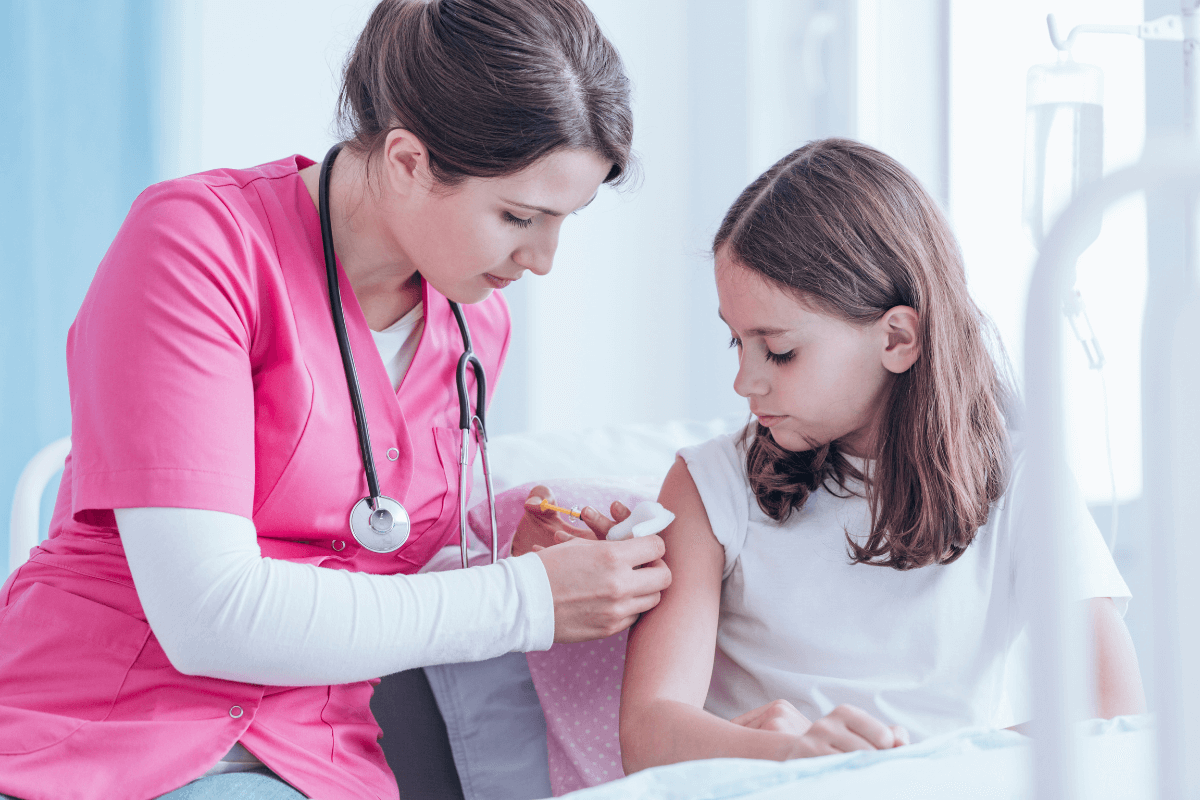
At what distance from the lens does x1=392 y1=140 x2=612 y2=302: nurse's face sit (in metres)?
1.06

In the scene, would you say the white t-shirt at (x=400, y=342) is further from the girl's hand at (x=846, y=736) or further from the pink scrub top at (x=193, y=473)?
the girl's hand at (x=846, y=736)

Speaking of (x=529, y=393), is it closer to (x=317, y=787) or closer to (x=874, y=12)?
(x=874, y=12)

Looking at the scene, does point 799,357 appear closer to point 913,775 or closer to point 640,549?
point 640,549

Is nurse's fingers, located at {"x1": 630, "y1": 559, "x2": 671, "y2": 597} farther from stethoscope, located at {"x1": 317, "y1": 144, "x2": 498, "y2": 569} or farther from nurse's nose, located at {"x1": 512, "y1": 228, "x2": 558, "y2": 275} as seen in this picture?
nurse's nose, located at {"x1": 512, "y1": 228, "x2": 558, "y2": 275}

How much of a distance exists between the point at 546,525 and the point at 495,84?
1.78 feet

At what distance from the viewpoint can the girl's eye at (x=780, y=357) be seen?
3.76ft

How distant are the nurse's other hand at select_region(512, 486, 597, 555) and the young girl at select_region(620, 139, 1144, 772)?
135 mm

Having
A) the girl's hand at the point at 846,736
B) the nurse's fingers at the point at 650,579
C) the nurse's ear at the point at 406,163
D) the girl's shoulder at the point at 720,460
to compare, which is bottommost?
→ the girl's hand at the point at 846,736

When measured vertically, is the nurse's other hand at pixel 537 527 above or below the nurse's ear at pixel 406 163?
below

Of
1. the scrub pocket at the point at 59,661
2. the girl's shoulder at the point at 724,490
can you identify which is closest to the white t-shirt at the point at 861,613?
the girl's shoulder at the point at 724,490

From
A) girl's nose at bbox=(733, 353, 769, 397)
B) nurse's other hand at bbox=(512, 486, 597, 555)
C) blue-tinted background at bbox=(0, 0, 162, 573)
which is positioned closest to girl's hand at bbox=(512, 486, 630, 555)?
nurse's other hand at bbox=(512, 486, 597, 555)

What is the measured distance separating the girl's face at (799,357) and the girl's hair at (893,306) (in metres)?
0.02

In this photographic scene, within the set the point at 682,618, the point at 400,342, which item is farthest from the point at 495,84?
the point at 682,618

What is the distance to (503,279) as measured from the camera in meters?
1.18
